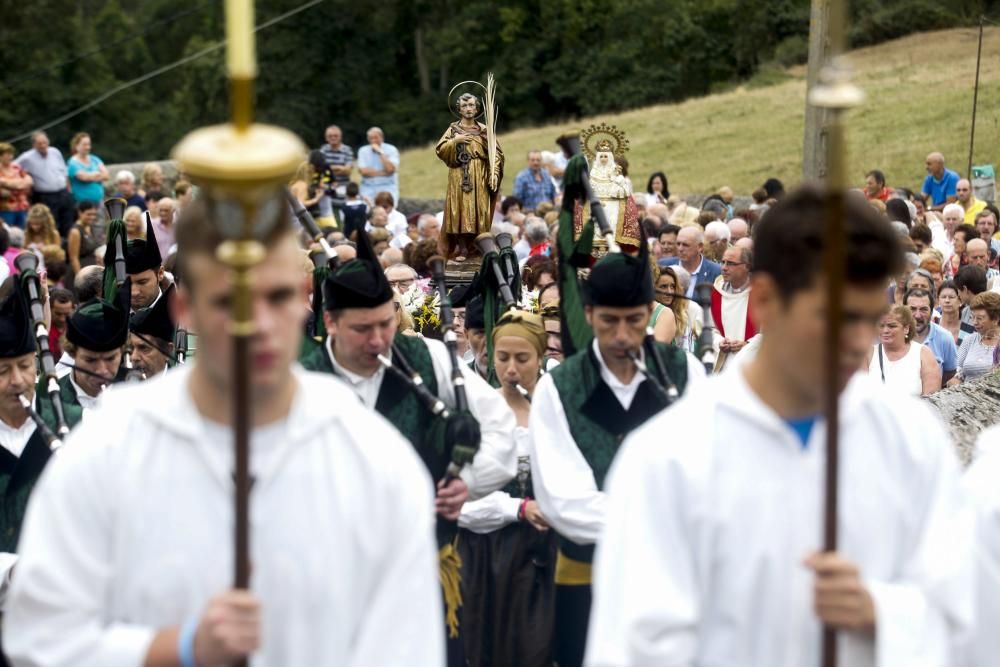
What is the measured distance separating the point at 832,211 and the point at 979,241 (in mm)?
12126

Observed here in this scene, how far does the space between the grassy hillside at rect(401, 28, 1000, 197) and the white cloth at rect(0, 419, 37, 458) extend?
2572 centimetres

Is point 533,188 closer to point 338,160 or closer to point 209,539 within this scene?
point 338,160

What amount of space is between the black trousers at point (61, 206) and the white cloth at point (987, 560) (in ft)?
58.2

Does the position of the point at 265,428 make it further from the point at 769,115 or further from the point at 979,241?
the point at 769,115

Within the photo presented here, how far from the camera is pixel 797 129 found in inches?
1522

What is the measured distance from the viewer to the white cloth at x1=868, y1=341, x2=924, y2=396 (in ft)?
31.1

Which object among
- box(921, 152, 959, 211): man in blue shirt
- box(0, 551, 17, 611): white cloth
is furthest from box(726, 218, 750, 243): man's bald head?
box(0, 551, 17, 611): white cloth

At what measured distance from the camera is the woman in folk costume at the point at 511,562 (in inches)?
291

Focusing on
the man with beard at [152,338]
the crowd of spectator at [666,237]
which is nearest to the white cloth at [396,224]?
the crowd of spectator at [666,237]

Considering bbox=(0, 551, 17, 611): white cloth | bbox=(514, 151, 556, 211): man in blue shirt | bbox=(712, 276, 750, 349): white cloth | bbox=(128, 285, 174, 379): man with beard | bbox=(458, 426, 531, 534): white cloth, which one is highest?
bbox=(514, 151, 556, 211): man in blue shirt

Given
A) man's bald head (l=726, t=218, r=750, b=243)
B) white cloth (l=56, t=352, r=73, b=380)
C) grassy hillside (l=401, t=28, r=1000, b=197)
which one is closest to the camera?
white cloth (l=56, t=352, r=73, b=380)

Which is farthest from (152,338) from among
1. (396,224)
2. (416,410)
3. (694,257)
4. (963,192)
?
(963,192)

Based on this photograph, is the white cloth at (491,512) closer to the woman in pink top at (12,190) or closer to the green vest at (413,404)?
the green vest at (413,404)

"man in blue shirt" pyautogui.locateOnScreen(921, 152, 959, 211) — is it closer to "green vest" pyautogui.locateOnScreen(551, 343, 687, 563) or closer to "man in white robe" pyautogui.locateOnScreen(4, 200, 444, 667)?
"green vest" pyautogui.locateOnScreen(551, 343, 687, 563)
